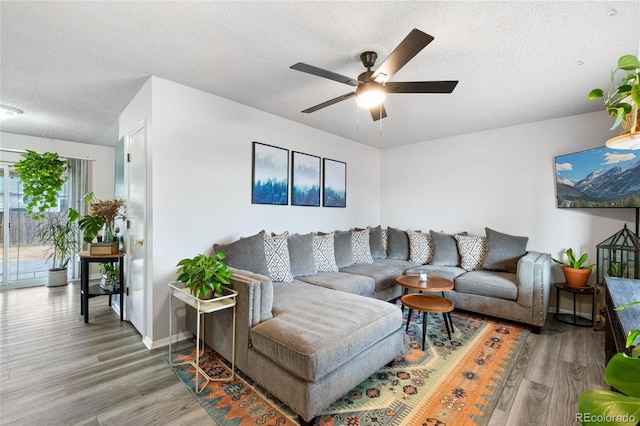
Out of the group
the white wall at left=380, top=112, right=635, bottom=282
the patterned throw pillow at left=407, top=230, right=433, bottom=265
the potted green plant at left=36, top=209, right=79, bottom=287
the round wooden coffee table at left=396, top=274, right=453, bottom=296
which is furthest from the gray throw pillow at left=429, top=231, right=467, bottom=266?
the potted green plant at left=36, top=209, right=79, bottom=287

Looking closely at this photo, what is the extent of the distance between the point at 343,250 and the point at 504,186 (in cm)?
248

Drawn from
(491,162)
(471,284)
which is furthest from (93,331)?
(491,162)

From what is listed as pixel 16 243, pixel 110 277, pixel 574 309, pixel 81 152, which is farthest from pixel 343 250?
pixel 16 243

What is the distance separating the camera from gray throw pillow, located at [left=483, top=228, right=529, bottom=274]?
3.48 m

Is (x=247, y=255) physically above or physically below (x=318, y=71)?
below

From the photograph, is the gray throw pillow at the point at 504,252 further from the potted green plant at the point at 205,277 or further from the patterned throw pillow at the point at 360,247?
the potted green plant at the point at 205,277

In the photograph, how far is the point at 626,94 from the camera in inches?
32.6

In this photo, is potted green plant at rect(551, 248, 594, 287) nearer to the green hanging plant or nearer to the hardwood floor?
the hardwood floor

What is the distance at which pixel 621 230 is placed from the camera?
3.03 metres

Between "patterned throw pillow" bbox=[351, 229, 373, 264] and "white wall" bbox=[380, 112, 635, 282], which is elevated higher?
"white wall" bbox=[380, 112, 635, 282]

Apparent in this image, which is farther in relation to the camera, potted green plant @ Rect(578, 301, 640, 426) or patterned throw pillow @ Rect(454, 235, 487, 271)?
patterned throw pillow @ Rect(454, 235, 487, 271)

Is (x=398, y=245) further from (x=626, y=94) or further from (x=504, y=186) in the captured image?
(x=626, y=94)

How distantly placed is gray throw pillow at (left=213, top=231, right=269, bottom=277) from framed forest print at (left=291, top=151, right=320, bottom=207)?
1153 mm

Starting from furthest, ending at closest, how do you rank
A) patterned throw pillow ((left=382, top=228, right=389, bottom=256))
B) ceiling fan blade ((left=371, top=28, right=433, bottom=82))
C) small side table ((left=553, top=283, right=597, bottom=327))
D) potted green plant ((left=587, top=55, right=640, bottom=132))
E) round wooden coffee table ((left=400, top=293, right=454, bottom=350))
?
patterned throw pillow ((left=382, top=228, right=389, bottom=256)) < small side table ((left=553, top=283, right=597, bottom=327)) < round wooden coffee table ((left=400, top=293, right=454, bottom=350)) < ceiling fan blade ((left=371, top=28, right=433, bottom=82)) < potted green plant ((left=587, top=55, right=640, bottom=132))
